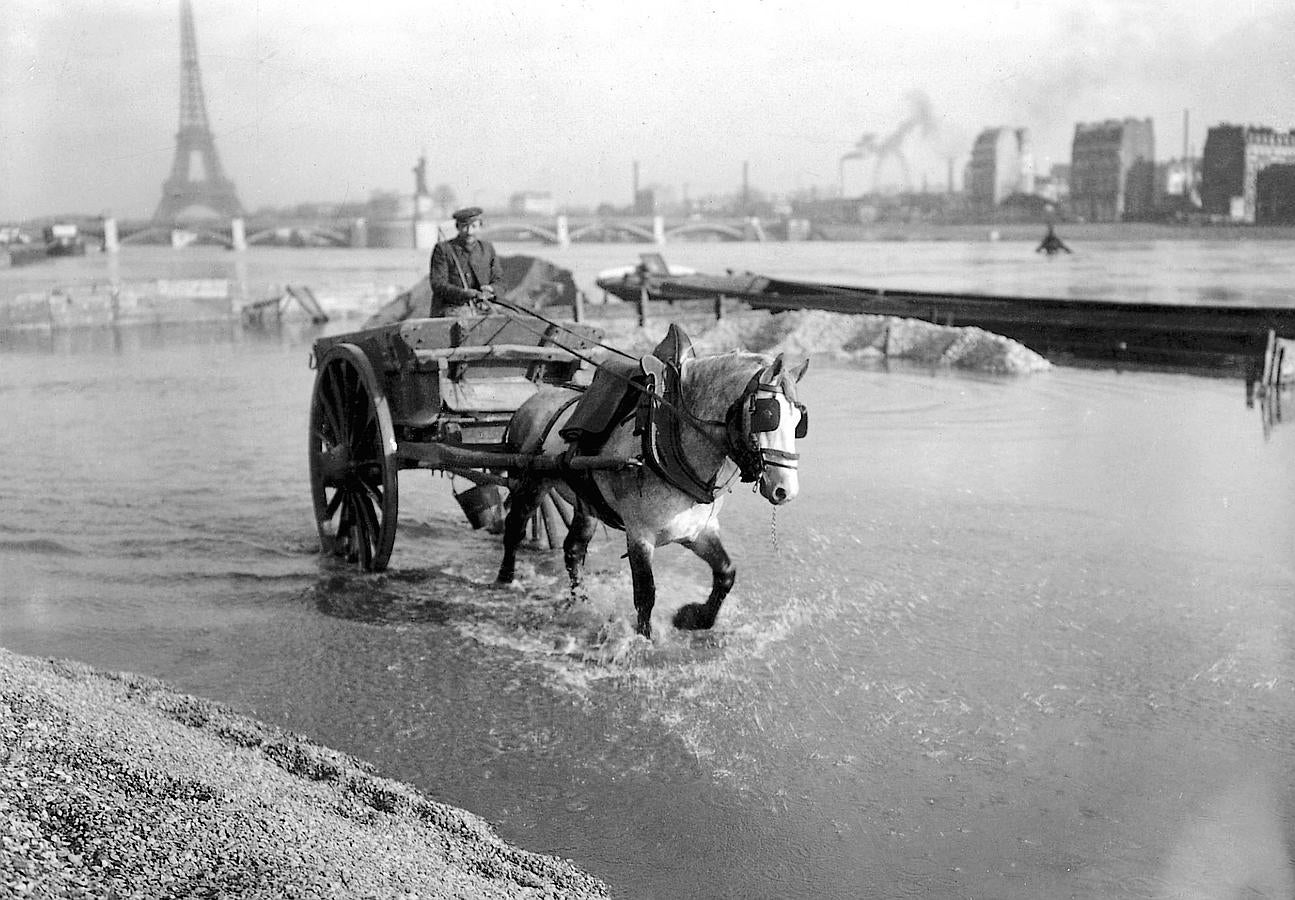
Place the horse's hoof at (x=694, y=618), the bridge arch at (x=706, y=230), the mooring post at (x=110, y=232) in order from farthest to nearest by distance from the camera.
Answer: the mooring post at (x=110, y=232)
the bridge arch at (x=706, y=230)
the horse's hoof at (x=694, y=618)

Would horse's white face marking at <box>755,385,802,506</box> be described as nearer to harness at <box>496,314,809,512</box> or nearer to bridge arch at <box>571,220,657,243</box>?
harness at <box>496,314,809,512</box>

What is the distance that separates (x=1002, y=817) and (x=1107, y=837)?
0.43 meters

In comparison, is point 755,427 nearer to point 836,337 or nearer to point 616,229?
point 836,337

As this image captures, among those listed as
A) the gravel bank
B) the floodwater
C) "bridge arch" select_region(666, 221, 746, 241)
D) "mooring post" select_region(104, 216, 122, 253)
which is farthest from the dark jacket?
"mooring post" select_region(104, 216, 122, 253)

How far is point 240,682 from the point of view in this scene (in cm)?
738

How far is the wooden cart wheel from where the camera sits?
911cm

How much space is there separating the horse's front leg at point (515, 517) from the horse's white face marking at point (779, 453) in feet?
7.48

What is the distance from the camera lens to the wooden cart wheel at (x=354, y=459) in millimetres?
9109

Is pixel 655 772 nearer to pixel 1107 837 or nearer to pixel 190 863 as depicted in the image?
pixel 1107 837

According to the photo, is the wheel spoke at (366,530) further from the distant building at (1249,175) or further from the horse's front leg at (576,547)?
the distant building at (1249,175)

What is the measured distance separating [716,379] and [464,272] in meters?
3.12

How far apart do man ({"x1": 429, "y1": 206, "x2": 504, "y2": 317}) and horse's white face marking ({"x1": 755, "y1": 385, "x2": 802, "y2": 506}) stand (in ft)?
10.1

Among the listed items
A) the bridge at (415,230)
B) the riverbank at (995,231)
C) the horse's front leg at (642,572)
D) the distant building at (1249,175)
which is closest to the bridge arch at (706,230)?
the bridge at (415,230)

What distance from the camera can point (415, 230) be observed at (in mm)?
99188
